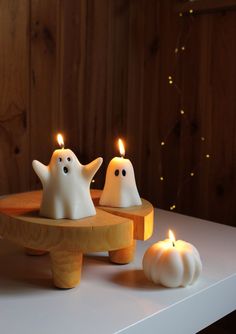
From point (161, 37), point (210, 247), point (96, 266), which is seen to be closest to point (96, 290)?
point (96, 266)

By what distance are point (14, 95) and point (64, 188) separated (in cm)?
66

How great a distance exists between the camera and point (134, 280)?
30.1 inches

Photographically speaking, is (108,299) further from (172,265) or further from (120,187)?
(120,187)

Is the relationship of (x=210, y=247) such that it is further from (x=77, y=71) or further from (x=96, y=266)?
(x=77, y=71)

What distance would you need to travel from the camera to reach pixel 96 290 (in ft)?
2.39

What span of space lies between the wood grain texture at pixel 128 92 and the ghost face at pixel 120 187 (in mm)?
548

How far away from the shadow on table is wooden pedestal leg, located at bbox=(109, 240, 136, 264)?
0.03 metres

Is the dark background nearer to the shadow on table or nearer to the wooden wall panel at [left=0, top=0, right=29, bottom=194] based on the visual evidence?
the wooden wall panel at [left=0, top=0, right=29, bottom=194]

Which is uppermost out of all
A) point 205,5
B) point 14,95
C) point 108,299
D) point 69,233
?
point 205,5

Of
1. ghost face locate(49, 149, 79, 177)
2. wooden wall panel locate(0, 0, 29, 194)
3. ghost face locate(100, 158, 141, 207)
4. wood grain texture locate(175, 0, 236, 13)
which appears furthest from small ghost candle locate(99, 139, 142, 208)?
wood grain texture locate(175, 0, 236, 13)

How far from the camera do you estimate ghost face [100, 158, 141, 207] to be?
2.71 feet

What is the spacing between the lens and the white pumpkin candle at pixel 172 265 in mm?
711

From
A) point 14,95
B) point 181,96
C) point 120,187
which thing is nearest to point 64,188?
point 120,187

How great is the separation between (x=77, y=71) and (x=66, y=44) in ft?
0.30
